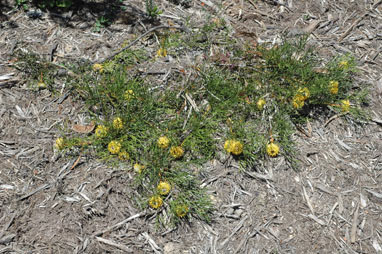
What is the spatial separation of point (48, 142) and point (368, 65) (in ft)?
12.1

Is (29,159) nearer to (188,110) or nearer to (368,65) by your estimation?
(188,110)

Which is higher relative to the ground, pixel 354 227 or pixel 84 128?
pixel 84 128

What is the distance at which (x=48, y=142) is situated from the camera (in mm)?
3186

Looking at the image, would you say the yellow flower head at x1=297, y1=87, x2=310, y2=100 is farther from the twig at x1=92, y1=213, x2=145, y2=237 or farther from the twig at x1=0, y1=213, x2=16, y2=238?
the twig at x1=0, y1=213, x2=16, y2=238

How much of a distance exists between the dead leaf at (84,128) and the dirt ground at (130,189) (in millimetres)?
156

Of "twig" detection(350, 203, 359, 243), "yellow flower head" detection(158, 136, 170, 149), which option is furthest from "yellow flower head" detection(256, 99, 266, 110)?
"twig" detection(350, 203, 359, 243)

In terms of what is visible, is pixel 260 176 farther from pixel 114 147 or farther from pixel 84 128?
pixel 84 128

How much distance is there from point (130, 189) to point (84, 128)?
0.77 m

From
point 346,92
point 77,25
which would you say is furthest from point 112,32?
point 346,92

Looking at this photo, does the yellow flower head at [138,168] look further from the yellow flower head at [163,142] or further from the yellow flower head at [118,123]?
the yellow flower head at [118,123]

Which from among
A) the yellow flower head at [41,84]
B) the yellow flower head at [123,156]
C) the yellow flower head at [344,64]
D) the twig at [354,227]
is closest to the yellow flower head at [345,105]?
the yellow flower head at [344,64]

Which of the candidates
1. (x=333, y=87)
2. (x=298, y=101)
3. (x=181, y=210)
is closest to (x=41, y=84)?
(x=181, y=210)

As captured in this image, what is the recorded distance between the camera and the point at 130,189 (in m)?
3.03

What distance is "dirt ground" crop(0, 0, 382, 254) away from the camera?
283 centimetres
